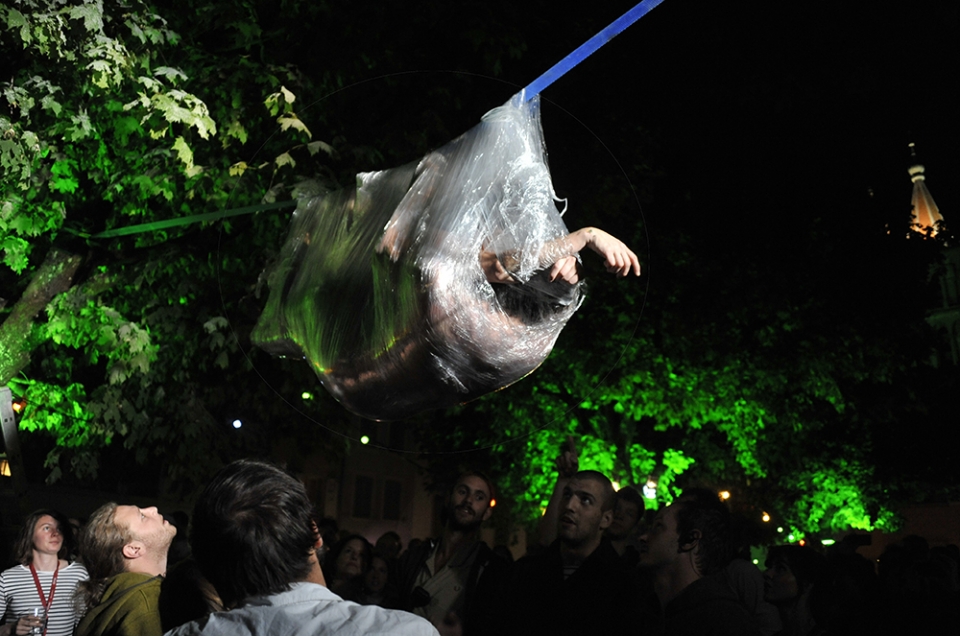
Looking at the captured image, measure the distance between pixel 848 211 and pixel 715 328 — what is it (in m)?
3.73

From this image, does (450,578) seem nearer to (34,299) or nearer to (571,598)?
(571,598)

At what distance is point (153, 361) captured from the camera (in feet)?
24.0

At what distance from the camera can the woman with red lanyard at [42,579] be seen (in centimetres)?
504

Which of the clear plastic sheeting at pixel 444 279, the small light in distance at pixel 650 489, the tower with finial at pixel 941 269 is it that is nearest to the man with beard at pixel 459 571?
the clear plastic sheeting at pixel 444 279

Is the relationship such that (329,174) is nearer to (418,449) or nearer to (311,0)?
(418,449)

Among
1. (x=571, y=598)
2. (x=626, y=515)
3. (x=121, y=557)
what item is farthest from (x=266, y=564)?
(x=626, y=515)

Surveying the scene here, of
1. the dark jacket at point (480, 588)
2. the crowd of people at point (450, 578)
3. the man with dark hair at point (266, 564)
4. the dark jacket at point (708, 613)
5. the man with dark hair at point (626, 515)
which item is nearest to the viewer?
the man with dark hair at point (266, 564)

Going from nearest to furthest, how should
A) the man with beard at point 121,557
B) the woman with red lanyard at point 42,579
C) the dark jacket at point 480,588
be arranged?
1. the man with beard at point 121,557
2. the dark jacket at point 480,588
3. the woman with red lanyard at point 42,579

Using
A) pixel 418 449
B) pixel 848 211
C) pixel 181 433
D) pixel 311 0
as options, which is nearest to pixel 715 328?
pixel 848 211

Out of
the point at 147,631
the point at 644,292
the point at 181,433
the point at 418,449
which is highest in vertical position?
the point at 181,433

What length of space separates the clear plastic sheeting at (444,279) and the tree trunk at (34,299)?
5.23 metres

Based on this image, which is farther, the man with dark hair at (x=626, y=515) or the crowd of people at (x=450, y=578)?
the man with dark hair at (x=626, y=515)

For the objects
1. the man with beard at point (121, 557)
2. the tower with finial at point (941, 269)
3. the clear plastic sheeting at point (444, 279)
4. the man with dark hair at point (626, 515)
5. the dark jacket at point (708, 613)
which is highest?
the tower with finial at point (941, 269)

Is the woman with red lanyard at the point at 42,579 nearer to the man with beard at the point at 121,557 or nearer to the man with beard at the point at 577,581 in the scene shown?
the man with beard at the point at 121,557
